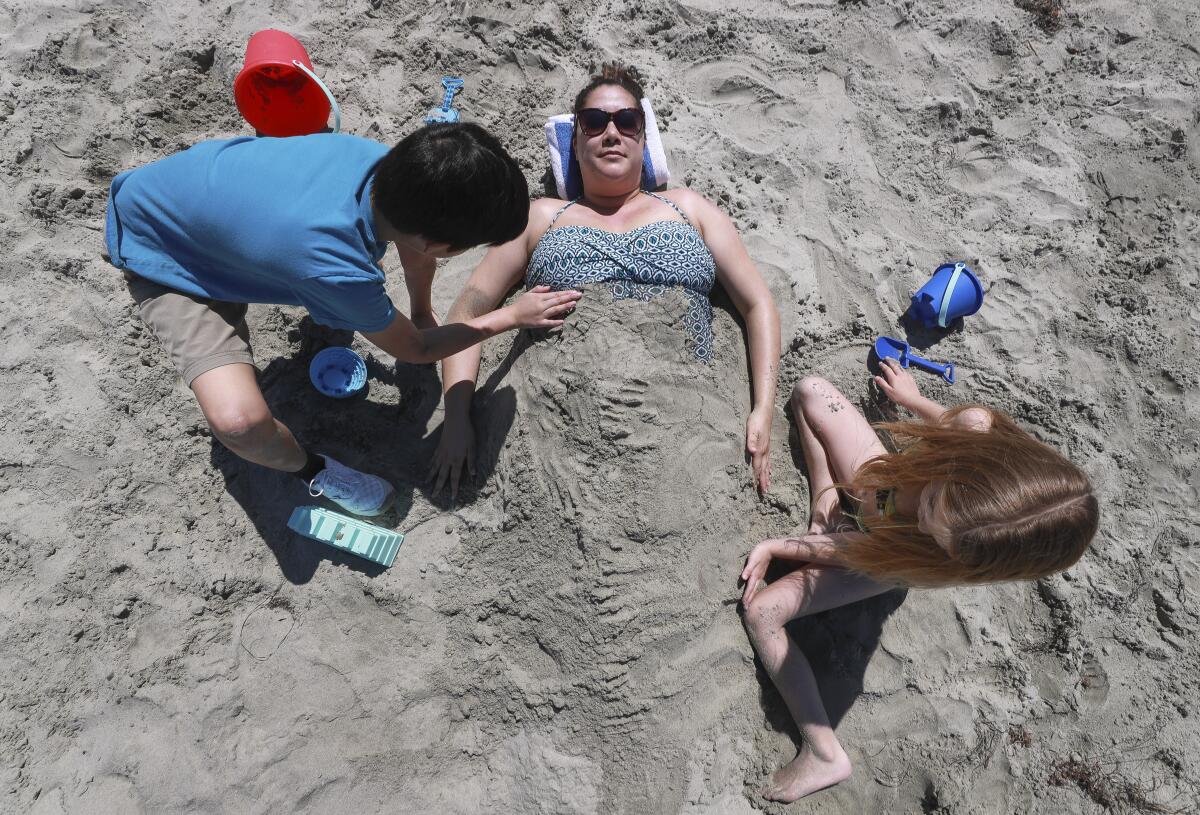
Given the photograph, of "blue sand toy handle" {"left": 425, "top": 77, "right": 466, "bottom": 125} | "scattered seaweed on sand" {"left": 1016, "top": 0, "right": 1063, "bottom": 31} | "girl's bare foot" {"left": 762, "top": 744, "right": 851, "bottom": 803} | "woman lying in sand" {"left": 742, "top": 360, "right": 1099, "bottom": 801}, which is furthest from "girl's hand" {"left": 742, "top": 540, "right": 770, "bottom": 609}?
"scattered seaweed on sand" {"left": 1016, "top": 0, "right": 1063, "bottom": 31}

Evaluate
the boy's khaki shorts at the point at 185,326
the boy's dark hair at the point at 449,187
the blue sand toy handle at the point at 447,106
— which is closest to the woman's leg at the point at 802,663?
the boy's dark hair at the point at 449,187

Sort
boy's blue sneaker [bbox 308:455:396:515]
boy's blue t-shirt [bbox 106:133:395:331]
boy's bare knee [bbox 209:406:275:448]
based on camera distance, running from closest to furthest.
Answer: boy's blue t-shirt [bbox 106:133:395:331] < boy's bare knee [bbox 209:406:275:448] < boy's blue sneaker [bbox 308:455:396:515]

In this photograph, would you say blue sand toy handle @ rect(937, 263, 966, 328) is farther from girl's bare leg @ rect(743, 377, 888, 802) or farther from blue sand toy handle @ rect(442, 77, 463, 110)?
blue sand toy handle @ rect(442, 77, 463, 110)

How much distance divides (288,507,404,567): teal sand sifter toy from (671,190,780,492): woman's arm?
4.85ft

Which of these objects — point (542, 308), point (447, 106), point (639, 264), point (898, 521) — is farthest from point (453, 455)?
point (447, 106)

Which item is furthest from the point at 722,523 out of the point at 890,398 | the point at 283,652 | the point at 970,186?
the point at 970,186

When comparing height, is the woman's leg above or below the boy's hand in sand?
below

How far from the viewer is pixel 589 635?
7.50ft

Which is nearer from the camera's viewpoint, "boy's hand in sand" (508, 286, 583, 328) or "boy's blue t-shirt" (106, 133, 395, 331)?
"boy's blue t-shirt" (106, 133, 395, 331)

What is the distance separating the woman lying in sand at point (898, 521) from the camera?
1.90 meters

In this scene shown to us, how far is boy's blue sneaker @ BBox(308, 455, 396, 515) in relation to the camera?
2553 mm

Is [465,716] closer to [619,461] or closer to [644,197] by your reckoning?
[619,461]

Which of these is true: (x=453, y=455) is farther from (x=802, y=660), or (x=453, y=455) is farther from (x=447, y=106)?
(x=447, y=106)

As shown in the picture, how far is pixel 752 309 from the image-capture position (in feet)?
9.22
